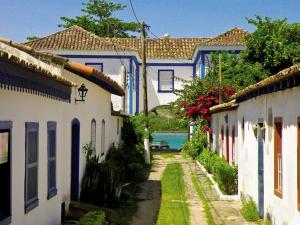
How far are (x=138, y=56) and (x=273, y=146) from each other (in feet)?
89.7

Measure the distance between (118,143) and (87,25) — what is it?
30608 millimetres

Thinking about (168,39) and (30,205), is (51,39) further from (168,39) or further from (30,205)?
(30,205)

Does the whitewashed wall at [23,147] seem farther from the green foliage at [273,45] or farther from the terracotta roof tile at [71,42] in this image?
the terracotta roof tile at [71,42]

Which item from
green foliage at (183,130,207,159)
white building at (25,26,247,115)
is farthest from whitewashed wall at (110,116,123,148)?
white building at (25,26,247,115)

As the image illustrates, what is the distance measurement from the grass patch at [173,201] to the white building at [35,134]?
2370 millimetres

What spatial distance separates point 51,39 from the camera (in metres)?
35.6

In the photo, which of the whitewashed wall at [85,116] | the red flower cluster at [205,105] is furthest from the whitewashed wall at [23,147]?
the red flower cluster at [205,105]

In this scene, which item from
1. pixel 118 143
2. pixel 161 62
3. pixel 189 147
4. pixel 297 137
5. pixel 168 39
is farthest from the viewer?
pixel 168 39

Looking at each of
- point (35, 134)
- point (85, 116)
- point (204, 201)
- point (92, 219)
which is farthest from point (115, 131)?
point (35, 134)

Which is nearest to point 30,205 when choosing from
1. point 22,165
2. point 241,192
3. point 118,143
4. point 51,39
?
point 22,165

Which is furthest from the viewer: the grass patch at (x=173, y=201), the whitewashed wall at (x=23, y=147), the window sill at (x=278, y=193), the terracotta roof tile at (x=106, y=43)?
the terracotta roof tile at (x=106, y=43)

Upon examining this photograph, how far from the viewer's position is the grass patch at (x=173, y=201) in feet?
42.9

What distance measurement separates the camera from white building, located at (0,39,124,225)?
7.21m

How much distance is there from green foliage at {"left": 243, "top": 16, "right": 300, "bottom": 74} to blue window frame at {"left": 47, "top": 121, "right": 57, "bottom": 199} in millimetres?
19468
